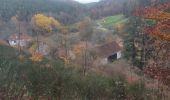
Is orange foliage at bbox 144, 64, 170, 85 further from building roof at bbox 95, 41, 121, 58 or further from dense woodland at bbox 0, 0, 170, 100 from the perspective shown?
building roof at bbox 95, 41, 121, 58

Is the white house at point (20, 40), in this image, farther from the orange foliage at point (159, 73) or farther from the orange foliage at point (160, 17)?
the orange foliage at point (160, 17)

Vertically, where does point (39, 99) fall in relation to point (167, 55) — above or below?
below

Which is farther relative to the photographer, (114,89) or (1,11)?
(1,11)

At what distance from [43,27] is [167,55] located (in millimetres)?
67732

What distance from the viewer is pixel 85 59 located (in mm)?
40406

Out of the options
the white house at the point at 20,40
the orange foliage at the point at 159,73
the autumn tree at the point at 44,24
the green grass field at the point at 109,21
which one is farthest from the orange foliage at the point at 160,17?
the autumn tree at the point at 44,24

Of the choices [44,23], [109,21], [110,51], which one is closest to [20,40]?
[44,23]

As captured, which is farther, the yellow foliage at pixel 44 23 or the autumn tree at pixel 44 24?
the yellow foliage at pixel 44 23

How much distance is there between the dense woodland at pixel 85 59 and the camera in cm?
1020

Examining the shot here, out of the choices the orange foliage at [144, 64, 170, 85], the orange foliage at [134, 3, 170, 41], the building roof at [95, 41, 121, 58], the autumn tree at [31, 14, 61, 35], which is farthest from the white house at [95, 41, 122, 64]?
the orange foliage at [134, 3, 170, 41]

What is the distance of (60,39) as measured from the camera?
2119 inches

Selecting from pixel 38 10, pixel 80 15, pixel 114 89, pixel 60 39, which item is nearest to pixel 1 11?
pixel 38 10

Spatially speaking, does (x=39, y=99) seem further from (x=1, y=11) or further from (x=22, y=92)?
(x=1, y=11)

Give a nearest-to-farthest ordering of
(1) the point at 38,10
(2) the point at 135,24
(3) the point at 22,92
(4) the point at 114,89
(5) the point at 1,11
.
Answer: (3) the point at 22,92 → (4) the point at 114,89 → (2) the point at 135,24 → (5) the point at 1,11 → (1) the point at 38,10
